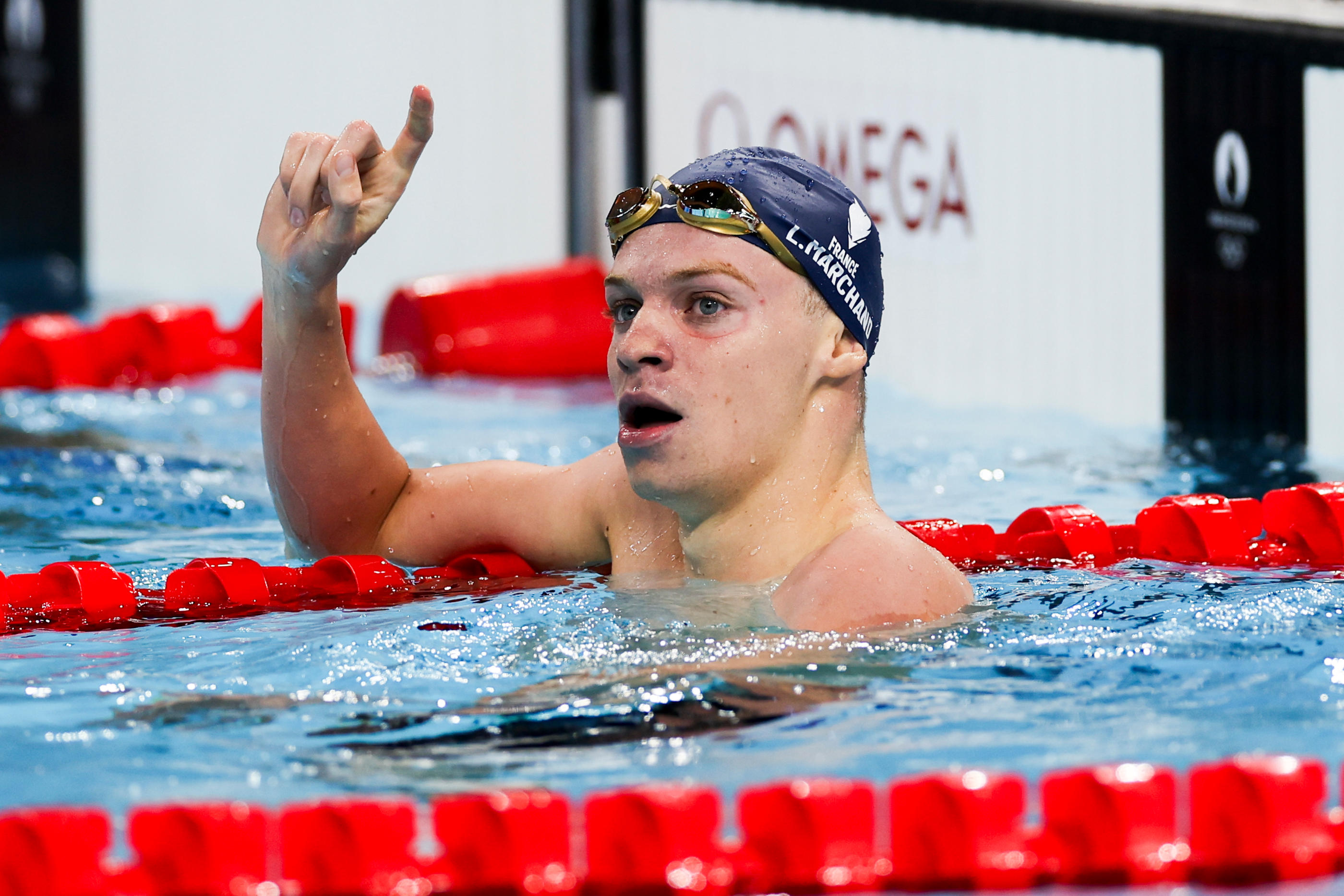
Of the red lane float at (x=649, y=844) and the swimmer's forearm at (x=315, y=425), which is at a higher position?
the swimmer's forearm at (x=315, y=425)

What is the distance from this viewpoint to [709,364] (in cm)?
237

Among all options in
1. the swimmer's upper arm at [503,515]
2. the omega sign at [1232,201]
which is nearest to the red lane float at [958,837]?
the swimmer's upper arm at [503,515]

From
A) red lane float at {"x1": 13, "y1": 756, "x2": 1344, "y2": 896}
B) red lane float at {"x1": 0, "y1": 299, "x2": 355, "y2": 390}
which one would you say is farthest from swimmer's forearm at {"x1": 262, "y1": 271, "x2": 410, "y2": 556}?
red lane float at {"x1": 0, "y1": 299, "x2": 355, "y2": 390}

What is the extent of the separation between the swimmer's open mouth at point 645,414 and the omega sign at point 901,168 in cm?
527

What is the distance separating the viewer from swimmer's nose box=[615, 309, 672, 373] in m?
2.37

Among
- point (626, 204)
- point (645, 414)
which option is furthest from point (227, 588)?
point (626, 204)

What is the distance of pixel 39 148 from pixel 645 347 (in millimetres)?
9987

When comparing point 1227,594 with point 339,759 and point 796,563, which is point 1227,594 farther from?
point 339,759

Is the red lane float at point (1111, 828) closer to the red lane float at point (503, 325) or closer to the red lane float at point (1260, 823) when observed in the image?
the red lane float at point (1260, 823)

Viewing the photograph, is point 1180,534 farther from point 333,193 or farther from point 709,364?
point 333,193

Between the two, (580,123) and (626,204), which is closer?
(626,204)

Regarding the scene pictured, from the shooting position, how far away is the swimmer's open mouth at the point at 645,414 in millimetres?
2375

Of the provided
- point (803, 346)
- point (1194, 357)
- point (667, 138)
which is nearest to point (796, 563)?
point (803, 346)

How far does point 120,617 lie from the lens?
2873mm
